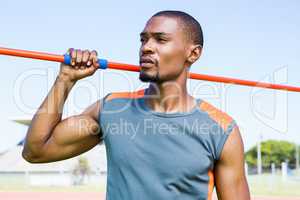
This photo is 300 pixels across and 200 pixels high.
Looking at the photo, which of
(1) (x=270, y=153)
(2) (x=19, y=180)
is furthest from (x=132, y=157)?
(1) (x=270, y=153)

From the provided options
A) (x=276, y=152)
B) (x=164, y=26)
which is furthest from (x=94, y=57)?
(x=276, y=152)

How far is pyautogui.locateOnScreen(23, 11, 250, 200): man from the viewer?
2105 mm

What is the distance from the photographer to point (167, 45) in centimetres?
222

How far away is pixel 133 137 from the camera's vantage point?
2.18m

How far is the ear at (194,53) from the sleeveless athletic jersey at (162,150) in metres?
0.23

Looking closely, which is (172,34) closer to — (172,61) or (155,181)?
(172,61)

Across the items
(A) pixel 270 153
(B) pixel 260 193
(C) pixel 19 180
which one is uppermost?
(B) pixel 260 193

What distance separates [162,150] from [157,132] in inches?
3.3

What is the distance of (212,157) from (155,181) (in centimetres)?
27

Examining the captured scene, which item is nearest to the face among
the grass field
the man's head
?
the man's head

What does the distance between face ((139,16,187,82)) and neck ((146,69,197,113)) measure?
0.05 metres

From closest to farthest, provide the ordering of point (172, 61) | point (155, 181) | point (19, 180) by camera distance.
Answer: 1. point (155, 181)
2. point (172, 61)
3. point (19, 180)

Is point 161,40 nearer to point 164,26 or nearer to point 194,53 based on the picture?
point 164,26

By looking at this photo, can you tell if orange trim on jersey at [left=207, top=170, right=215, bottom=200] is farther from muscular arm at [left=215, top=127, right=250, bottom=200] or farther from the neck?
the neck
